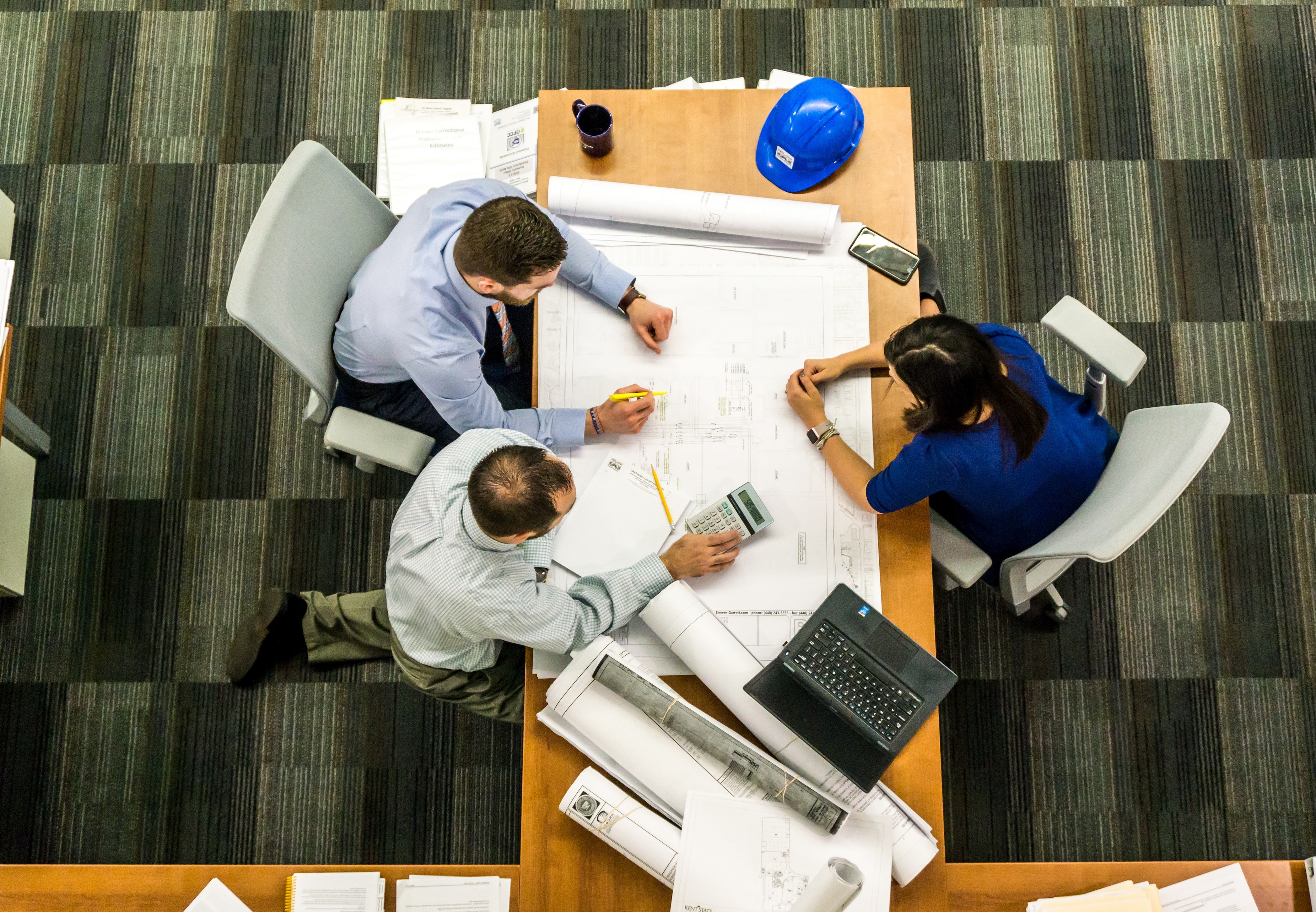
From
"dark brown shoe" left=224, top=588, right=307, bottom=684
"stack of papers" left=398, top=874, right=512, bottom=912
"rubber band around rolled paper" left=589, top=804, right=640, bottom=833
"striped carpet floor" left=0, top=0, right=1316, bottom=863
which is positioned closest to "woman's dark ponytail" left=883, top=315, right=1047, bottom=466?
"rubber band around rolled paper" left=589, top=804, right=640, bottom=833

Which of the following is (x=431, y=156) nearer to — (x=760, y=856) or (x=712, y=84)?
(x=712, y=84)

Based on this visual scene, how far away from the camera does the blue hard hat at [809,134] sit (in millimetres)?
1515

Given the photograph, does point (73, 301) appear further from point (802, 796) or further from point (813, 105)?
point (802, 796)

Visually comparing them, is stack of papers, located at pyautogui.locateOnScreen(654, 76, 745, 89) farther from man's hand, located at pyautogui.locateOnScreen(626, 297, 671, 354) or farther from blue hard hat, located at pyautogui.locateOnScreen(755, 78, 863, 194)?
man's hand, located at pyautogui.locateOnScreen(626, 297, 671, 354)

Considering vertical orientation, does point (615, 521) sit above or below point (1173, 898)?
above

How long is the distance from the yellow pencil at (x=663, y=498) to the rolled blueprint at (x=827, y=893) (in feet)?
1.97

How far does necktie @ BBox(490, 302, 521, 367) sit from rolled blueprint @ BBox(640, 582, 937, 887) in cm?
71

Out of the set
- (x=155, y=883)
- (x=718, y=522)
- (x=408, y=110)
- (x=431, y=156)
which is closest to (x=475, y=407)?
(x=718, y=522)

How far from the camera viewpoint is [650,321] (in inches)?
58.6

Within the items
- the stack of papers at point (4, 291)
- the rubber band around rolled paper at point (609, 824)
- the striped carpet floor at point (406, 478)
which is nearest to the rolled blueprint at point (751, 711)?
the rubber band around rolled paper at point (609, 824)

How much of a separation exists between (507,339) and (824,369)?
69 centimetres

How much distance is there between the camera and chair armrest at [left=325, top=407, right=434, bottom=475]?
1.49 metres

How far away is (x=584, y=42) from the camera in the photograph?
2.55 metres

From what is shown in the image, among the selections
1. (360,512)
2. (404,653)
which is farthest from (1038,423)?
(360,512)
